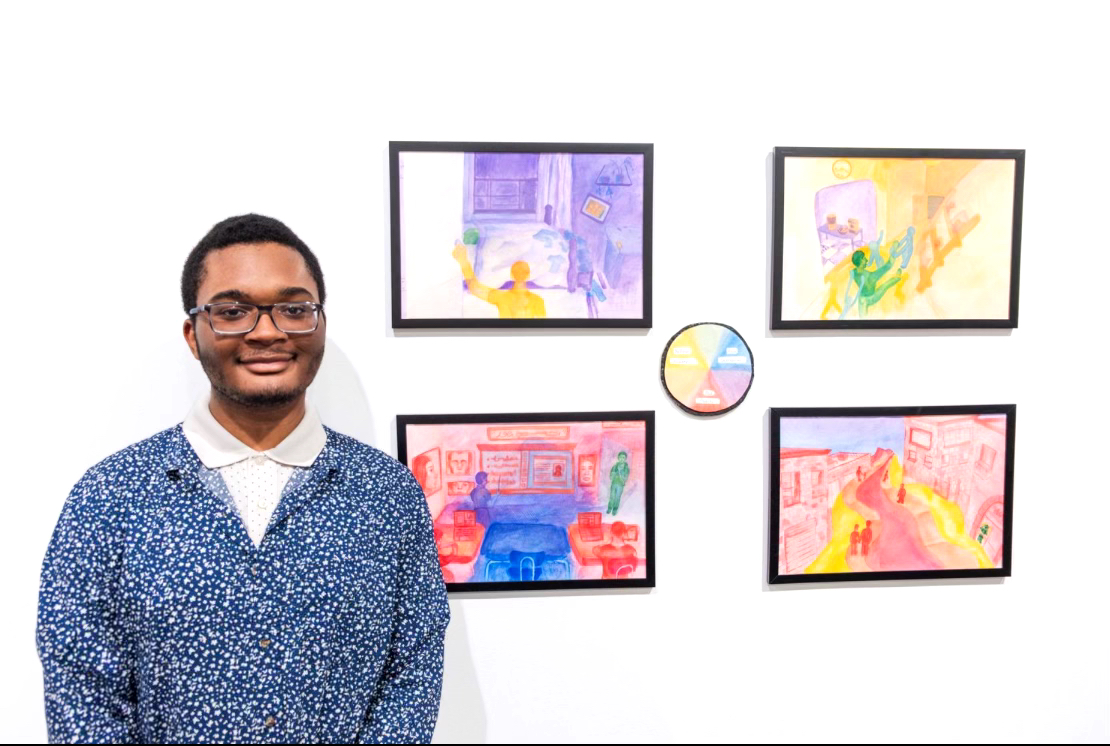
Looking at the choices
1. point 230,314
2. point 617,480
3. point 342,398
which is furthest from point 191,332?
point 617,480

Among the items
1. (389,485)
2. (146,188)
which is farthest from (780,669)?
(146,188)

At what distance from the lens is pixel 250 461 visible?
37.2 inches

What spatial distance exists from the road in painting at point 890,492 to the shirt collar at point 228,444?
0.85 m

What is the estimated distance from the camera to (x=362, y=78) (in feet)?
3.95

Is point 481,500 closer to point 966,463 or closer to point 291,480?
point 291,480

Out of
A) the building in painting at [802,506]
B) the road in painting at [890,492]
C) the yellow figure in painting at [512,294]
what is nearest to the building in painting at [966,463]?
the road in painting at [890,492]

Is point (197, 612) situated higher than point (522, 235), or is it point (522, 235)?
point (522, 235)

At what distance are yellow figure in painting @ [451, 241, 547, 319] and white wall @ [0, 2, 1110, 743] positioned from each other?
0.16 ft

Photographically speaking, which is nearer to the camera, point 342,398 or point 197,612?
point 197,612

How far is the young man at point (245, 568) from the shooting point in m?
0.86

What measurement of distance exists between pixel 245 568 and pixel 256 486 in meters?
0.12

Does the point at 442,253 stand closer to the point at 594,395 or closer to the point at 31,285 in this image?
the point at 594,395

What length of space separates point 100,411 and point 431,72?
855 mm

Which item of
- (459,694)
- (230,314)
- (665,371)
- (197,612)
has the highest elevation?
(230,314)
